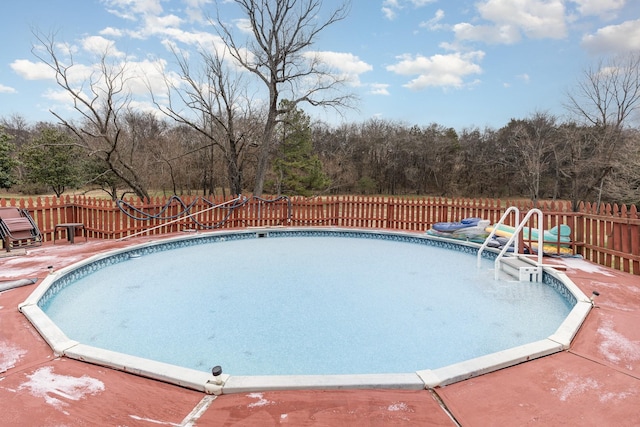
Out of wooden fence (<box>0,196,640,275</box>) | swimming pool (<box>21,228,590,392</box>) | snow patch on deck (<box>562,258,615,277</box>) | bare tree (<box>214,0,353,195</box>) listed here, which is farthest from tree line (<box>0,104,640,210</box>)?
snow patch on deck (<box>562,258,615,277</box>)

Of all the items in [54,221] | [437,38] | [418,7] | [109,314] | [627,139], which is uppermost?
[437,38]

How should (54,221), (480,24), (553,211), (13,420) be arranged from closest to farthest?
(13,420), (553,211), (54,221), (480,24)

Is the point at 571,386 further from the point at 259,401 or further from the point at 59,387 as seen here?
the point at 59,387

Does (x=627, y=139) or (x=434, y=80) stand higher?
(x=434, y=80)

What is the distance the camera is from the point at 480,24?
17.0 metres

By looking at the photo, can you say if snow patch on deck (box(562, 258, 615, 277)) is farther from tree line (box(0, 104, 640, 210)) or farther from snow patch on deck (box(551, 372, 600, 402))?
tree line (box(0, 104, 640, 210))

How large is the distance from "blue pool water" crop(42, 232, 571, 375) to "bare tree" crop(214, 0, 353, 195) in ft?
32.8

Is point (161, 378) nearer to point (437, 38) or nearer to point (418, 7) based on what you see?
point (418, 7)

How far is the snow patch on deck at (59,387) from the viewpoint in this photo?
2211 mm

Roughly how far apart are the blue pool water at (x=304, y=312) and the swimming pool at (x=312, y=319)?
0.02 m

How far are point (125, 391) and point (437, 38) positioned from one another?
66.1ft

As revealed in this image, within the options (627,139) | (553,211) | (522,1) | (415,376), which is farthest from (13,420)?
(627,139)

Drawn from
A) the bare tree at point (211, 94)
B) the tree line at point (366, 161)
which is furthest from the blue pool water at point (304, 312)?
the tree line at point (366, 161)

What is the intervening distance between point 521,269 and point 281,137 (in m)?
18.1
